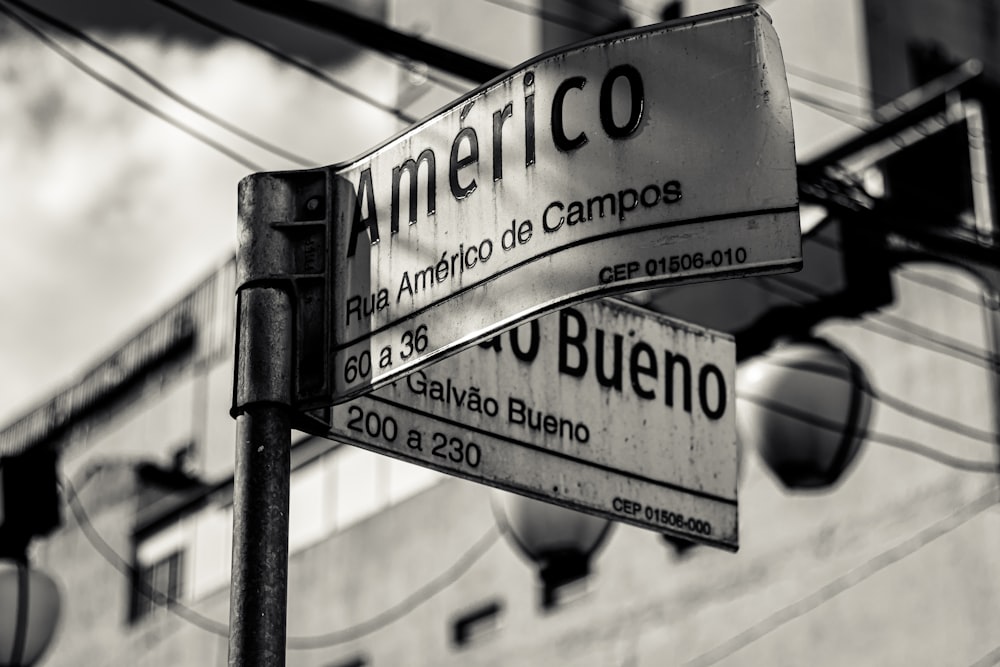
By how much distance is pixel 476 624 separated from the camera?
741 inches

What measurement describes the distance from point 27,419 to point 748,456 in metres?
22.1

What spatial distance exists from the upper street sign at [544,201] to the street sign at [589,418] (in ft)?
0.84

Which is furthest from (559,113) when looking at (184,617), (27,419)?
(27,419)

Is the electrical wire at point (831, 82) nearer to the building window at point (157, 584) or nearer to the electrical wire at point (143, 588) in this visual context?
the electrical wire at point (143, 588)

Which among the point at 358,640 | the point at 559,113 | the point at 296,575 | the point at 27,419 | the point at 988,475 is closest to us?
the point at 559,113

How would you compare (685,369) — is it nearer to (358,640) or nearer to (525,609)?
(525,609)

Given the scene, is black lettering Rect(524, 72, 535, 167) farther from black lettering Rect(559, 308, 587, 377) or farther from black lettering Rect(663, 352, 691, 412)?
black lettering Rect(663, 352, 691, 412)

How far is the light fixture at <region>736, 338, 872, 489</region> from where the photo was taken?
10.0m

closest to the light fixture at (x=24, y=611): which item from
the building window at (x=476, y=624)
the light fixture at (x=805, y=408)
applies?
the light fixture at (x=805, y=408)

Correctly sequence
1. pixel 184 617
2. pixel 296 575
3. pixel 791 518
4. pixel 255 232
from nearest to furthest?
pixel 255 232
pixel 791 518
pixel 296 575
pixel 184 617

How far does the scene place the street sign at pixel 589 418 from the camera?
3.53 m

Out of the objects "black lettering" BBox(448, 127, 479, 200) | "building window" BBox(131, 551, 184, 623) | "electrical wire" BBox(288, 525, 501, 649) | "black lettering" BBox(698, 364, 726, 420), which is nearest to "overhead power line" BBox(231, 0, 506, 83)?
"black lettering" BBox(698, 364, 726, 420)

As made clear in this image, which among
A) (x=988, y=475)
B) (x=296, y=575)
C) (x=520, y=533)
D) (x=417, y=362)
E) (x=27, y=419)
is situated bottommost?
(x=417, y=362)

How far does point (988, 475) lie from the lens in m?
13.4
